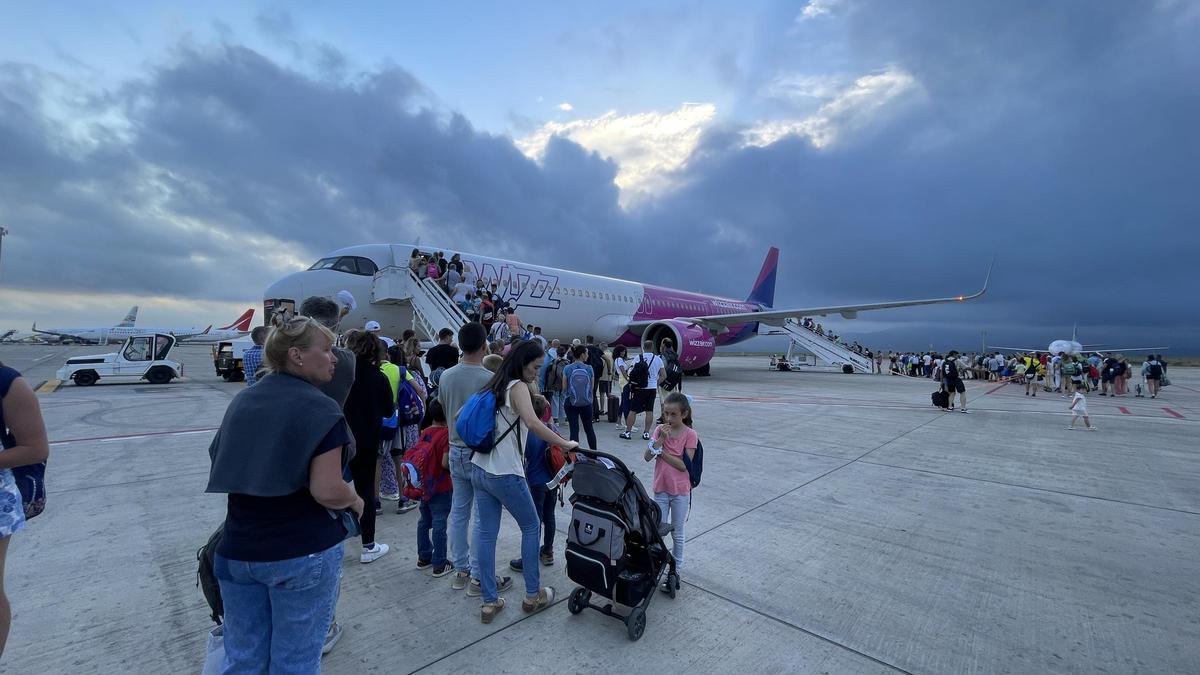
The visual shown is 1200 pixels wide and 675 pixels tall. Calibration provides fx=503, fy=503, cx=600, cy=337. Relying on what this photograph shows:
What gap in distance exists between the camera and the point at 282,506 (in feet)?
5.59

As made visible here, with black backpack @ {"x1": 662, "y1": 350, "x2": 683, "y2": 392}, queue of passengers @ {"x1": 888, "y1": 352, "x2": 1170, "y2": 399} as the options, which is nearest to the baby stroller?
black backpack @ {"x1": 662, "y1": 350, "x2": 683, "y2": 392}

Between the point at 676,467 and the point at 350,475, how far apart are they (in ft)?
7.62

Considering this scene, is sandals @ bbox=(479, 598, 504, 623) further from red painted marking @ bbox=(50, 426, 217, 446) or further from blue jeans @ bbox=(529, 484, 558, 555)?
red painted marking @ bbox=(50, 426, 217, 446)

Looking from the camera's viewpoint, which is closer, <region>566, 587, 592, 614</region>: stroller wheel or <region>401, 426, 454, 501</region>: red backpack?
<region>566, 587, 592, 614</region>: stroller wheel

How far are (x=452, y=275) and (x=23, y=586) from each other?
10.9 meters

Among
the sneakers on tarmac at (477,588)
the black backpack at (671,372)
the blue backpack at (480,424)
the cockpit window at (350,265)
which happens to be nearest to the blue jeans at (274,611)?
Result: the blue backpack at (480,424)

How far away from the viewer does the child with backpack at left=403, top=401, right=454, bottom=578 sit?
3.38 meters

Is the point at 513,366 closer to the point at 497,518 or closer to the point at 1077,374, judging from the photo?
the point at 497,518

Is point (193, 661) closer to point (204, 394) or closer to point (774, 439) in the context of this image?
point (774, 439)

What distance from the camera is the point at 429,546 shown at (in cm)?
369

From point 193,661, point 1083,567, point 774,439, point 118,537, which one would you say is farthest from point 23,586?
point 774,439

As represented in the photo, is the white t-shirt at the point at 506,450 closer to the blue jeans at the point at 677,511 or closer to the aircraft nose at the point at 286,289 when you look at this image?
the blue jeans at the point at 677,511

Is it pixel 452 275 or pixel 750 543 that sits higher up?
pixel 452 275

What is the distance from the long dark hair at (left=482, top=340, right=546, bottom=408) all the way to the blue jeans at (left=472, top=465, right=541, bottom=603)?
455 millimetres
